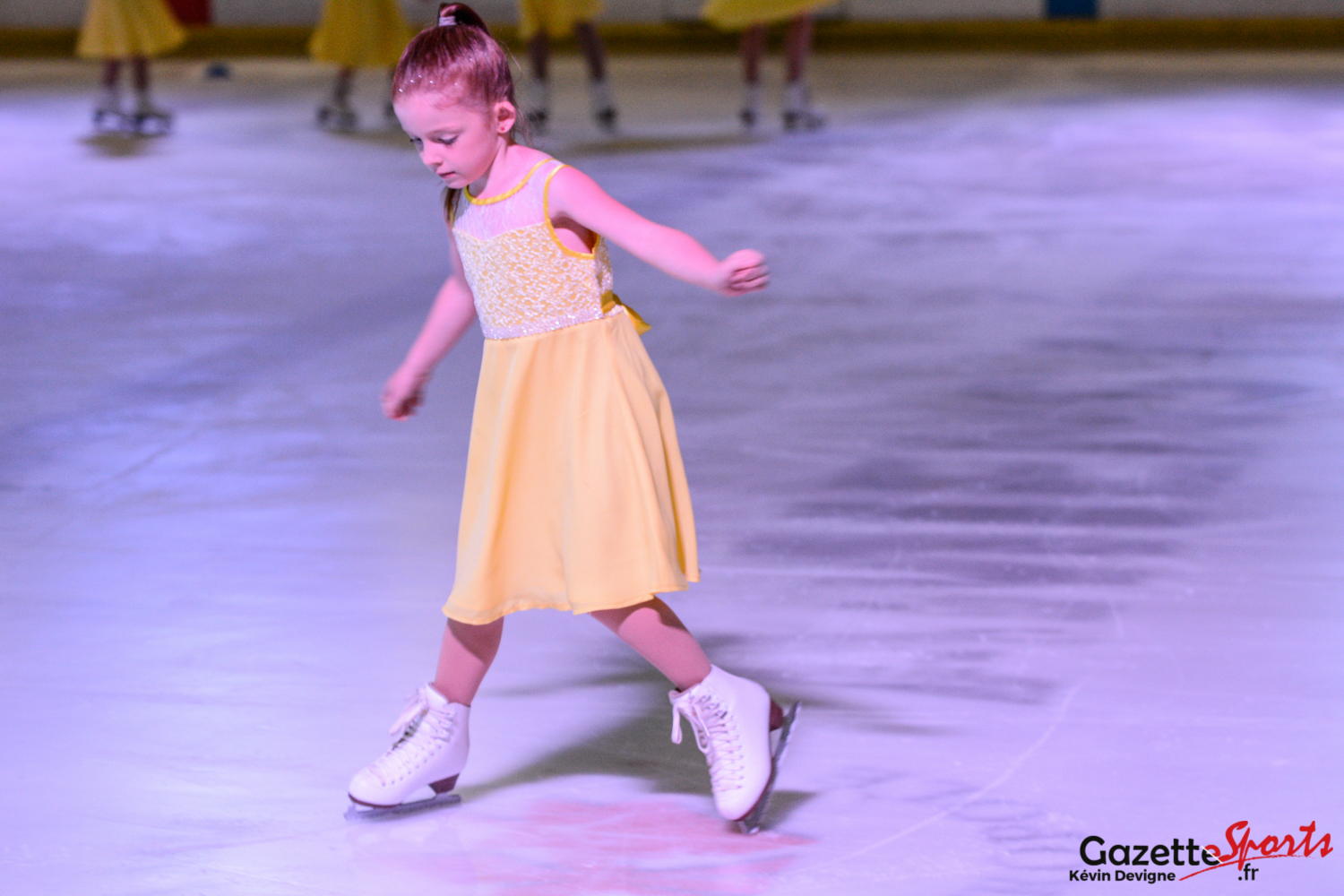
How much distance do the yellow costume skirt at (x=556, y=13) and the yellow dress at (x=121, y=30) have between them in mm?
1627

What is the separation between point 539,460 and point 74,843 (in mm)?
669

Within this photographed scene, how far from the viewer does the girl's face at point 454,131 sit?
160 cm

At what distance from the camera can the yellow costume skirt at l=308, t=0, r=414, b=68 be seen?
24.1ft

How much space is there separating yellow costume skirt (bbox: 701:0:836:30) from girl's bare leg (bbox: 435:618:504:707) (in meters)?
5.32

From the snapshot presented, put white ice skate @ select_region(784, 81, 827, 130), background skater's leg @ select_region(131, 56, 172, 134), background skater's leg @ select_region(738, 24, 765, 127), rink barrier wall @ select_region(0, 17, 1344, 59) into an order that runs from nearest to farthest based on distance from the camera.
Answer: background skater's leg @ select_region(738, 24, 765, 127)
white ice skate @ select_region(784, 81, 827, 130)
background skater's leg @ select_region(131, 56, 172, 134)
rink barrier wall @ select_region(0, 17, 1344, 59)

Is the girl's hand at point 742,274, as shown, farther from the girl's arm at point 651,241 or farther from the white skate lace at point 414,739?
the white skate lace at point 414,739

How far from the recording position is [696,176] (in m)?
5.94

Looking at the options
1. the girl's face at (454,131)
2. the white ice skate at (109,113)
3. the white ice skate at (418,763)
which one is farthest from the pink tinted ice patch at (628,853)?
the white ice skate at (109,113)

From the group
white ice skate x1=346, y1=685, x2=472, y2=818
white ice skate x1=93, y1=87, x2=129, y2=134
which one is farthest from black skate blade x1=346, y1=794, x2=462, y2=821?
white ice skate x1=93, y1=87, x2=129, y2=134

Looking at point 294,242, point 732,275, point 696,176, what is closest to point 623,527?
point 732,275

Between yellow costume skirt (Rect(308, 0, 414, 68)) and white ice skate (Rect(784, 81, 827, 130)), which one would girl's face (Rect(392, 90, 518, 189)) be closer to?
white ice skate (Rect(784, 81, 827, 130))

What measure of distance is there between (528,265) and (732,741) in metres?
0.57

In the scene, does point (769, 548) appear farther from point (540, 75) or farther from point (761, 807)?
point (540, 75)

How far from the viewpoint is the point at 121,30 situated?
22.4ft
